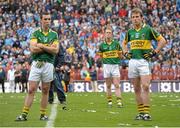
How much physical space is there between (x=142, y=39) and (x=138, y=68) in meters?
0.74

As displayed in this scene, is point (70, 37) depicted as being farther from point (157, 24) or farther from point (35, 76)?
point (35, 76)

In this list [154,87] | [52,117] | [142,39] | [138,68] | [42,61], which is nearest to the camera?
[42,61]

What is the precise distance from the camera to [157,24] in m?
45.8

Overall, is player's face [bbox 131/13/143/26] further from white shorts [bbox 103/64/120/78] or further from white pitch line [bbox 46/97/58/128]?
white shorts [bbox 103/64/120/78]

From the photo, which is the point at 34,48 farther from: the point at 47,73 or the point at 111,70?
the point at 111,70

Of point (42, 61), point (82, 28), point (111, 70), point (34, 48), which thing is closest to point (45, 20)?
point (34, 48)

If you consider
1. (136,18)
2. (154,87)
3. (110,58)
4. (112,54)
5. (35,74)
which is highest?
(136,18)

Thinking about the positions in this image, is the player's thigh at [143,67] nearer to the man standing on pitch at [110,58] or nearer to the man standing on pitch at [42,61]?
the man standing on pitch at [42,61]

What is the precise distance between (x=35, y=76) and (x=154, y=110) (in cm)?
534

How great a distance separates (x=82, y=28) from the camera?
45906mm

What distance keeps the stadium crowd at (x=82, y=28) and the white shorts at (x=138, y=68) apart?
23516 mm

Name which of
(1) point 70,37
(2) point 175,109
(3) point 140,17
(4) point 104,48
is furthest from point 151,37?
(1) point 70,37

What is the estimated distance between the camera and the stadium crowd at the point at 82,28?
136 ft

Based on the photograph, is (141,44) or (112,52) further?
(112,52)
